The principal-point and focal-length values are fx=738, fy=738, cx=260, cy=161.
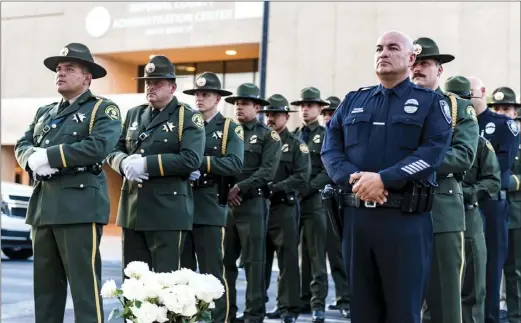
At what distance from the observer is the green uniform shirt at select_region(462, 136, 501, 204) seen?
6109 millimetres

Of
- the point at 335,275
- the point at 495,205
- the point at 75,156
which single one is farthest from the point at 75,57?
the point at 335,275

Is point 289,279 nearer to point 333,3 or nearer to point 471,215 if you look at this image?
point 471,215

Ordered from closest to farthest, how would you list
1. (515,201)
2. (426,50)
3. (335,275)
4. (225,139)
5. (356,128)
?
(356,128) < (426,50) < (225,139) < (515,201) < (335,275)

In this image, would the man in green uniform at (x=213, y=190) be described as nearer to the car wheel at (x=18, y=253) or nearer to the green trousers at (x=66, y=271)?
the green trousers at (x=66, y=271)

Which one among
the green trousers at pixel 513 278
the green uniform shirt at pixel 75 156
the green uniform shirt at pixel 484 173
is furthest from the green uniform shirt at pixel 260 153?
the green trousers at pixel 513 278

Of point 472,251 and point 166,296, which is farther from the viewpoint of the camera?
point 472,251

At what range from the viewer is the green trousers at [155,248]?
540cm

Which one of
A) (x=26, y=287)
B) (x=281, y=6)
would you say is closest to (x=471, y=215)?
(x=26, y=287)

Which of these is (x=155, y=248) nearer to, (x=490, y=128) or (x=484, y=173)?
(x=484, y=173)

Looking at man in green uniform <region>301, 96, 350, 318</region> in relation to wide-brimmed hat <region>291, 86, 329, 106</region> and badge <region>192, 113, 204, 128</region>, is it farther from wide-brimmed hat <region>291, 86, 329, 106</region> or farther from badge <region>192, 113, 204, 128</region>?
badge <region>192, 113, 204, 128</region>

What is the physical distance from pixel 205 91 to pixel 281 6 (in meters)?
11.9

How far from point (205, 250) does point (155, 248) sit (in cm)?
67

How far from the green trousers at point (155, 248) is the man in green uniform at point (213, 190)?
17.8 inches

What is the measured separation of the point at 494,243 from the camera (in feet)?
21.8
